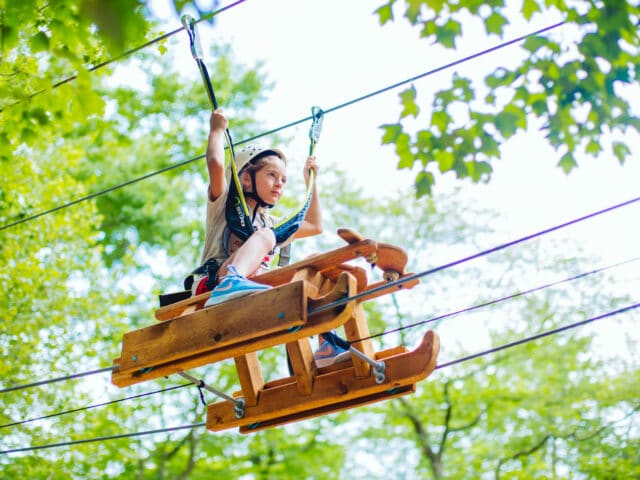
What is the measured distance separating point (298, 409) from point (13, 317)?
669cm

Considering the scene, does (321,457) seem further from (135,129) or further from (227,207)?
(227,207)

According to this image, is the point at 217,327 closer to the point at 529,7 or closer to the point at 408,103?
the point at 408,103

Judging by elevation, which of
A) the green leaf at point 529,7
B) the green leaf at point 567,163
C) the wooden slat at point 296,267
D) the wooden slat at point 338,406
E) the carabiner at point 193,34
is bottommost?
the wooden slat at point 338,406

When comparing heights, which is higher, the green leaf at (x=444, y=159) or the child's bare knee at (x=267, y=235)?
the green leaf at (x=444, y=159)

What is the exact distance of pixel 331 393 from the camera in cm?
368

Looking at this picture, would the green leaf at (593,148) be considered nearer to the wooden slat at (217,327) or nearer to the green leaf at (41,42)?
the wooden slat at (217,327)

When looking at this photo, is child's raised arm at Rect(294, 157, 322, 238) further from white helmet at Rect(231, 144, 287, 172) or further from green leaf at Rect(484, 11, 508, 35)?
green leaf at Rect(484, 11, 508, 35)

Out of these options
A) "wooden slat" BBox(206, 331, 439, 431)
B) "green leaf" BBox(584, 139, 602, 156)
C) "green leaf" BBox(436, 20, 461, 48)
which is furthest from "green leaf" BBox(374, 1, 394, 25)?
"wooden slat" BBox(206, 331, 439, 431)

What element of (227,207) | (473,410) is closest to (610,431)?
(473,410)

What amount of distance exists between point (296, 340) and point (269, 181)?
3.24ft

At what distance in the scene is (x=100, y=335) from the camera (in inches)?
419

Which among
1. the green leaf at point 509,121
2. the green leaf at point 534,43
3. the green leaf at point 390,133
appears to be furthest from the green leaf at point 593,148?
the green leaf at point 390,133

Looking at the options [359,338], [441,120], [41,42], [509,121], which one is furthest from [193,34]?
[359,338]

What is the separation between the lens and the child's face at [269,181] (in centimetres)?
410
